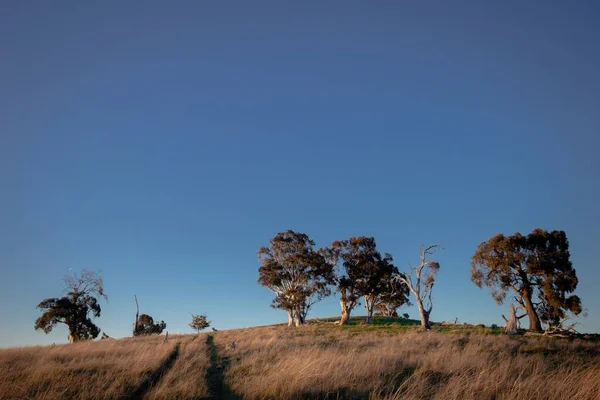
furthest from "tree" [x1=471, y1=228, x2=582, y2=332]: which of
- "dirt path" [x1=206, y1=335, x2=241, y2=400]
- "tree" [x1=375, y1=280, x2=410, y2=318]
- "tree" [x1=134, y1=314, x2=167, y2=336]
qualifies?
"tree" [x1=134, y1=314, x2=167, y2=336]

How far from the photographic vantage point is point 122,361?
37.9ft

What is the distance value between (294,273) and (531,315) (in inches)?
1099

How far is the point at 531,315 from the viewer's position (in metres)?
32.0

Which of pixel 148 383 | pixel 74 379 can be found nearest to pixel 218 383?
pixel 148 383

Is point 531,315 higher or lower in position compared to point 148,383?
lower

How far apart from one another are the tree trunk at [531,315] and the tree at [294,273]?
22973 mm

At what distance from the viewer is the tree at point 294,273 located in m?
44.2

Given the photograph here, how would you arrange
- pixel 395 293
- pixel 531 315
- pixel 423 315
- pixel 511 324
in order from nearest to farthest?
pixel 511 324
pixel 531 315
pixel 423 315
pixel 395 293

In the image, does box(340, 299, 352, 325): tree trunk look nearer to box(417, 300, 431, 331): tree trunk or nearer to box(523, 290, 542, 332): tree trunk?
box(417, 300, 431, 331): tree trunk

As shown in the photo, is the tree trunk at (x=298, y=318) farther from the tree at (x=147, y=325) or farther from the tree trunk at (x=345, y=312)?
the tree at (x=147, y=325)

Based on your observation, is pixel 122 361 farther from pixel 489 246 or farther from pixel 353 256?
pixel 353 256

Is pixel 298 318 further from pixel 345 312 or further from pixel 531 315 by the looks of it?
pixel 531 315

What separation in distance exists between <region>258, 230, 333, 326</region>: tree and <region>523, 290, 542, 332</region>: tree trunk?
23.0 meters

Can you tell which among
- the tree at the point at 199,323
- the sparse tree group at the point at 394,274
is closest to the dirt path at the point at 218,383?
the sparse tree group at the point at 394,274
